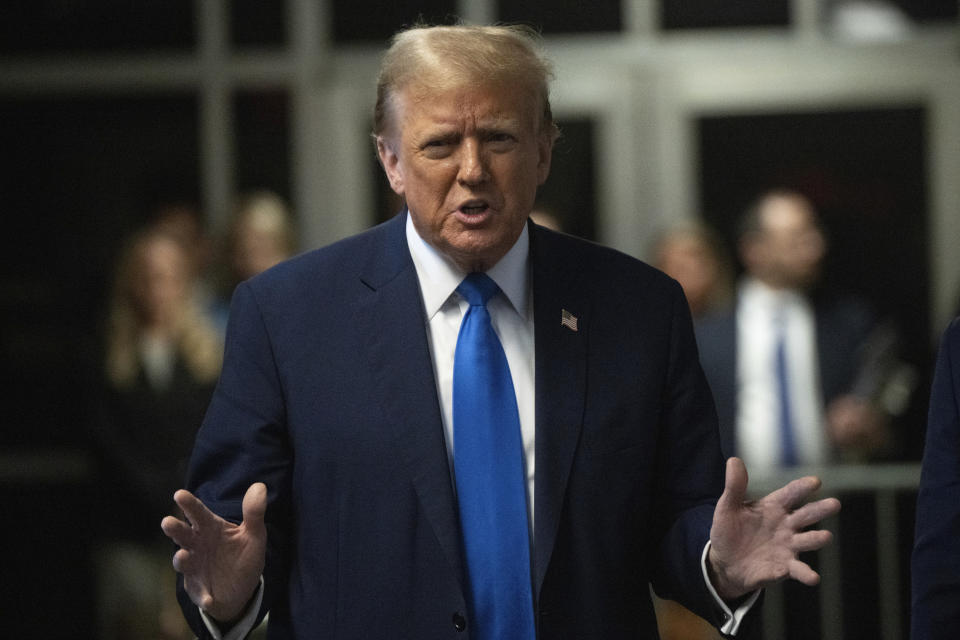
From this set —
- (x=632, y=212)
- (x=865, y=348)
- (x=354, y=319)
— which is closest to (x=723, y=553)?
(x=354, y=319)

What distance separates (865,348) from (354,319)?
12.5 feet

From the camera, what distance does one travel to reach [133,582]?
20.8 ft

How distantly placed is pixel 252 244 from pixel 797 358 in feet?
7.49

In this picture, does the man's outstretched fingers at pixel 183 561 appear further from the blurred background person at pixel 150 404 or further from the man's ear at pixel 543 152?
the blurred background person at pixel 150 404

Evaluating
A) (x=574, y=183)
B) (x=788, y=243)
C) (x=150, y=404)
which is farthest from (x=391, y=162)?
(x=574, y=183)

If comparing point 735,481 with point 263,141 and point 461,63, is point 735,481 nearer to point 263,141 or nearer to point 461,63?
point 461,63

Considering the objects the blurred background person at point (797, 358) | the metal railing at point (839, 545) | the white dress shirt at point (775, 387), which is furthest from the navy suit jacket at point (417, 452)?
the white dress shirt at point (775, 387)

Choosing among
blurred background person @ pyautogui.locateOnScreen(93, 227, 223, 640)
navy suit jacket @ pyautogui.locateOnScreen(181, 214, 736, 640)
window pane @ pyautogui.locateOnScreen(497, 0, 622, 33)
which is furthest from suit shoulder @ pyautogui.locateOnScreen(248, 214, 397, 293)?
window pane @ pyautogui.locateOnScreen(497, 0, 622, 33)

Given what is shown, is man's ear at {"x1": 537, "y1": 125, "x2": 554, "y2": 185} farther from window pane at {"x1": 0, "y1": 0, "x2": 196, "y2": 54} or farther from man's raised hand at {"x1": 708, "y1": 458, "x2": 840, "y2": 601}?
window pane at {"x1": 0, "y1": 0, "x2": 196, "y2": 54}

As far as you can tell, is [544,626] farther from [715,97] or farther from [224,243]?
[715,97]

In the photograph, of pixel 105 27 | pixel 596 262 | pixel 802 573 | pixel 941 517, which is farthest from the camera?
pixel 105 27

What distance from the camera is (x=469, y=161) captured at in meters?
2.92

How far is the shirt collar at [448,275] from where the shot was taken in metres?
3.11

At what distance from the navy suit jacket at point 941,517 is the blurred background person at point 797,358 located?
125 inches
